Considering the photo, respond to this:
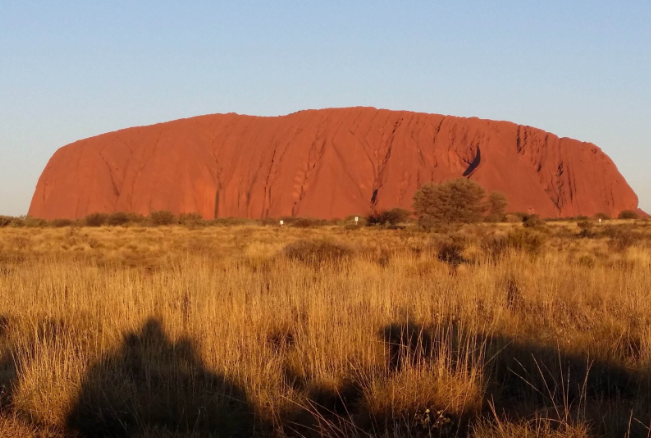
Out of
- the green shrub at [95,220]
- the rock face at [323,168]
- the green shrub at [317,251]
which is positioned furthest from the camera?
the rock face at [323,168]

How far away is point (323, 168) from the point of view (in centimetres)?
6838

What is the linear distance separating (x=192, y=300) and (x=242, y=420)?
2872 mm

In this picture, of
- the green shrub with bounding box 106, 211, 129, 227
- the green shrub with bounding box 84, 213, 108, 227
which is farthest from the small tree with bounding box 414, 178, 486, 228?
the green shrub with bounding box 84, 213, 108, 227

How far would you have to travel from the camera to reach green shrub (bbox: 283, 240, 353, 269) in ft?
40.8

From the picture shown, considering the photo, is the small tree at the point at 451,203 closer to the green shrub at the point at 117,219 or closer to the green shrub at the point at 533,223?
the green shrub at the point at 533,223

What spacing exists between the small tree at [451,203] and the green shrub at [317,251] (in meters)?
22.5

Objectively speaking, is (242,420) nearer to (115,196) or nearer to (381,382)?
(381,382)

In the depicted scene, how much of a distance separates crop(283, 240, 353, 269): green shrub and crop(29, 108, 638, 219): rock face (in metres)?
50.3

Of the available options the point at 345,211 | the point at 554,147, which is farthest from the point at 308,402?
the point at 554,147

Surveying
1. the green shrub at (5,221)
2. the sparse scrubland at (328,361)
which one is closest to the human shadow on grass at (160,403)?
the sparse scrubland at (328,361)

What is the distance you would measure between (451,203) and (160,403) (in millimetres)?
34859

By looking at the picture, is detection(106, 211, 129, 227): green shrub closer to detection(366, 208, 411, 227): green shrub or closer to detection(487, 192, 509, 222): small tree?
detection(366, 208, 411, 227): green shrub

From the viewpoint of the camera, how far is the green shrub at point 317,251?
1242 centimetres

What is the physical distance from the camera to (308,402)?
358 cm
